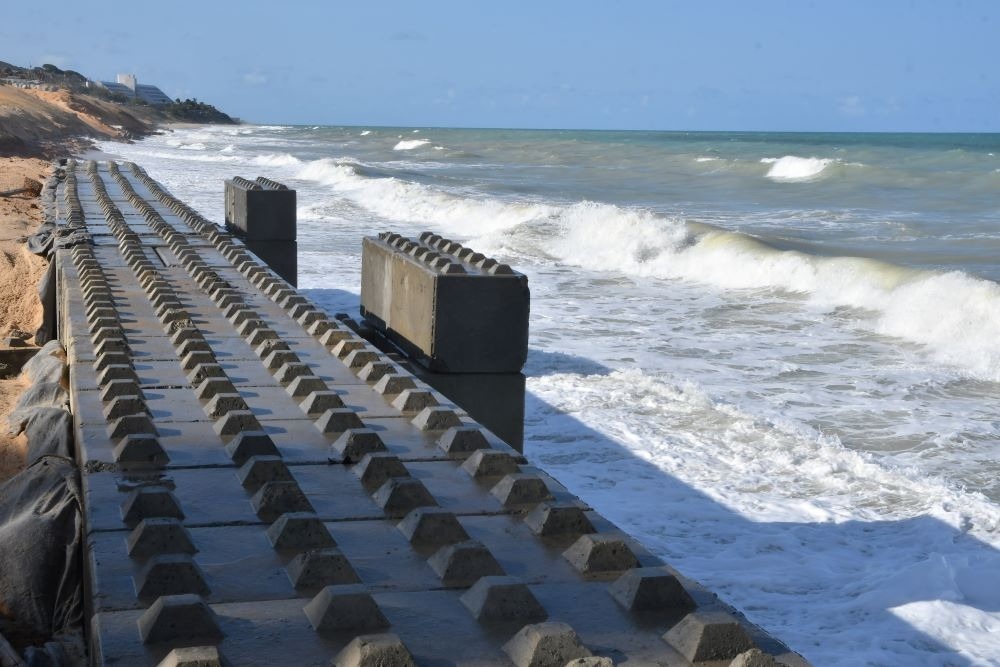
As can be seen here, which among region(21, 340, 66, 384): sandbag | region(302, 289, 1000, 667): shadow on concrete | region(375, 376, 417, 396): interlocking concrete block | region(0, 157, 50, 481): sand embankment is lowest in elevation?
region(302, 289, 1000, 667): shadow on concrete

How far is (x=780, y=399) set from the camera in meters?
10.1

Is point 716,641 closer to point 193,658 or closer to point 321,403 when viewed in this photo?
point 193,658

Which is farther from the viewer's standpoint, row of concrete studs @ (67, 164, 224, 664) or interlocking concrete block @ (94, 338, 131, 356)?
interlocking concrete block @ (94, 338, 131, 356)

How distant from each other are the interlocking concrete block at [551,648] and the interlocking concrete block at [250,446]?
165 centimetres

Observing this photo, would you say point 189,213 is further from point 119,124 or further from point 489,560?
point 119,124

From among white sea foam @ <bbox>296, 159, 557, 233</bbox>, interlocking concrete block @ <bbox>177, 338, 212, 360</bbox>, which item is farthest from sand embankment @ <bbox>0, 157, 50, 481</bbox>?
white sea foam @ <bbox>296, 159, 557, 233</bbox>

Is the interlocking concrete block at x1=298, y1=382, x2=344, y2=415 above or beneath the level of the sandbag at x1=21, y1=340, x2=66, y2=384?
above

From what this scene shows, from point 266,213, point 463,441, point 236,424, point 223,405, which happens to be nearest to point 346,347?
point 223,405

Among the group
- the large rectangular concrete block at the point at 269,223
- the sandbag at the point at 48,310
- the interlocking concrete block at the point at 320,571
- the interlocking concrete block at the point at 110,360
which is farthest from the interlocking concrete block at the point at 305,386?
the large rectangular concrete block at the point at 269,223

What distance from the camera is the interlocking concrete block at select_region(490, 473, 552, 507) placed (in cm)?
346

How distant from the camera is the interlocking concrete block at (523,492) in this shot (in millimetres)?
3463

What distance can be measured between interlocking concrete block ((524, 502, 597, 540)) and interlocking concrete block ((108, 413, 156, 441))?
1.45m

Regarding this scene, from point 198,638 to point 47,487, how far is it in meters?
1.44

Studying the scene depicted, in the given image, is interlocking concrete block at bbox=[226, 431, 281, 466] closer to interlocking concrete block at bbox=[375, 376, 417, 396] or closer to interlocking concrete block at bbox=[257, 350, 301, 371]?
interlocking concrete block at bbox=[375, 376, 417, 396]
